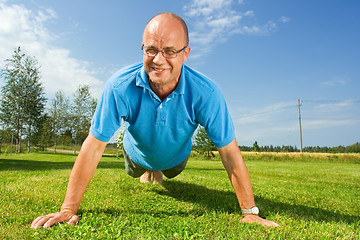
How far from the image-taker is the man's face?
2.35 m

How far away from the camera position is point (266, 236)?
2312 millimetres

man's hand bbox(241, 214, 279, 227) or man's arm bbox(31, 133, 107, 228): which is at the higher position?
man's arm bbox(31, 133, 107, 228)

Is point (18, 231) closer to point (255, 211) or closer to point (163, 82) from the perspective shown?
point (163, 82)

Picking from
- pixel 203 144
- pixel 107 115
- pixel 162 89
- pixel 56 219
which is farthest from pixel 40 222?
pixel 203 144

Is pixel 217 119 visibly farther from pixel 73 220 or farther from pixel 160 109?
pixel 73 220

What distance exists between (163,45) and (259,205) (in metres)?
2.52

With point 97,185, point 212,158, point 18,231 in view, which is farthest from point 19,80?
point 18,231

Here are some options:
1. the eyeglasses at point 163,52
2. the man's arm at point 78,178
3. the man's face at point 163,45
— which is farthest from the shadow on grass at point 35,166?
the eyeglasses at point 163,52

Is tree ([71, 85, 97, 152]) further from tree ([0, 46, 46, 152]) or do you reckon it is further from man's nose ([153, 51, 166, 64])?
man's nose ([153, 51, 166, 64])

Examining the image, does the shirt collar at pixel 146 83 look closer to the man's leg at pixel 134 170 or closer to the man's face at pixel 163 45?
the man's face at pixel 163 45

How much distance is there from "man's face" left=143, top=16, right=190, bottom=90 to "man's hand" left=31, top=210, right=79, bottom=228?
5.00 feet

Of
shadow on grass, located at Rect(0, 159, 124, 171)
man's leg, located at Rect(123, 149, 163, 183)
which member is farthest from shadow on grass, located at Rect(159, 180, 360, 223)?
shadow on grass, located at Rect(0, 159, 124, 171)

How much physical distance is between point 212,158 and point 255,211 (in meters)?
21.6

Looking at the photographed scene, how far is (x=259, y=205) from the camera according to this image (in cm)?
358
